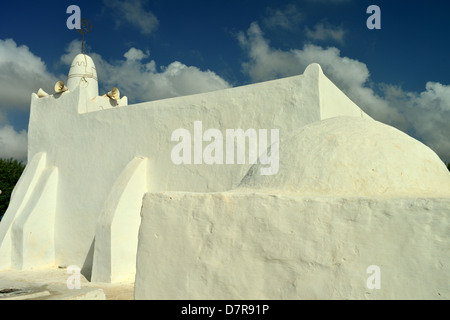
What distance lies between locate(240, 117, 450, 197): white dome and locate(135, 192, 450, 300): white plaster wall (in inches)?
18.5

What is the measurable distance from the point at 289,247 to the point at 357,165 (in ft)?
3.29

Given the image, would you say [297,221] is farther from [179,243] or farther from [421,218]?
[179,243]

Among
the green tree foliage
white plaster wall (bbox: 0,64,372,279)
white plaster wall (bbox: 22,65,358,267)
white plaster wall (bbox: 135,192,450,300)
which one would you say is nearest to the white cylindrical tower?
white plaster wall (bbox: 0,64,372,279)

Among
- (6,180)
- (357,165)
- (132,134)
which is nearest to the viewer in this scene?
(357,165)

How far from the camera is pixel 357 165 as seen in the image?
3.26 metres

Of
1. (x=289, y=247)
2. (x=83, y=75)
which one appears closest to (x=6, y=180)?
(x=83, y=75)

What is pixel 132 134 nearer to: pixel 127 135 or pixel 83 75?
pixel 127 135

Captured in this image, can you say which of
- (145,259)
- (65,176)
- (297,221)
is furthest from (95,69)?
(297,221)

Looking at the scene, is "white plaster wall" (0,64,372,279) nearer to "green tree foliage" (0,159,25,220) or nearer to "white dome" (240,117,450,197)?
"white dome" (240,117,450,197)

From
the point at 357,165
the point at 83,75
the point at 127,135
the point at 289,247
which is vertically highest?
the point at 83,75

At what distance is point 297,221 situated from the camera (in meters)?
2.84

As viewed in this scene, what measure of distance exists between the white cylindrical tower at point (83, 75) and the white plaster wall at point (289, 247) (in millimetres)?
9988

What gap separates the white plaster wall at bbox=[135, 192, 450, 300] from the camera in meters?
2.46
